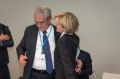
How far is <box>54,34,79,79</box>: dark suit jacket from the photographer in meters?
2.35

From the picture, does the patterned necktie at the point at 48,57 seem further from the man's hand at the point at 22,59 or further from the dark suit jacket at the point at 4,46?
the dark suit jacket at the point at 4,46

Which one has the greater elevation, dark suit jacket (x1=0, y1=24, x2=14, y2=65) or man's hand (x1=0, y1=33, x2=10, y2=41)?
man's hand (x1=0, y1=33, x2=10, y2=41)

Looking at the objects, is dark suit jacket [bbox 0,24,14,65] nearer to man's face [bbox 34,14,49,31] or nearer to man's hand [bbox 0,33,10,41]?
man's hand [bbox 0,33,10,41]

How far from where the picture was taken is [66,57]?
2.35 meters

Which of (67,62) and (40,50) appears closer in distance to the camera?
(67,62)

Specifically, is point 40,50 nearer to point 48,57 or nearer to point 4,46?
point 48,57

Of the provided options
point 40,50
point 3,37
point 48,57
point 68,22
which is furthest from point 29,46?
point 68,22

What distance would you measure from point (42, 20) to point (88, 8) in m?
1.27

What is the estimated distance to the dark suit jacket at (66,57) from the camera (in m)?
2.35

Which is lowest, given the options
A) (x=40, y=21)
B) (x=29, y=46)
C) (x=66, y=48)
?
(x=29, y=46)

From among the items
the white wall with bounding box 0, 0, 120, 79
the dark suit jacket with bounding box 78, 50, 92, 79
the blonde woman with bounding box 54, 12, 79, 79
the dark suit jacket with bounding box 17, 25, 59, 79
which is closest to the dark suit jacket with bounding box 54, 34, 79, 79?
the blonde woman with bounding box 54, 12, 79, 79

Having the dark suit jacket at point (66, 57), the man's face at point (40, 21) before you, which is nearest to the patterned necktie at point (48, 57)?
the man's face at point (40, 21)

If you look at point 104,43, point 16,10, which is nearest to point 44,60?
point 104,43

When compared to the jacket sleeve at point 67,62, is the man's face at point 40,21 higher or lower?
higher
